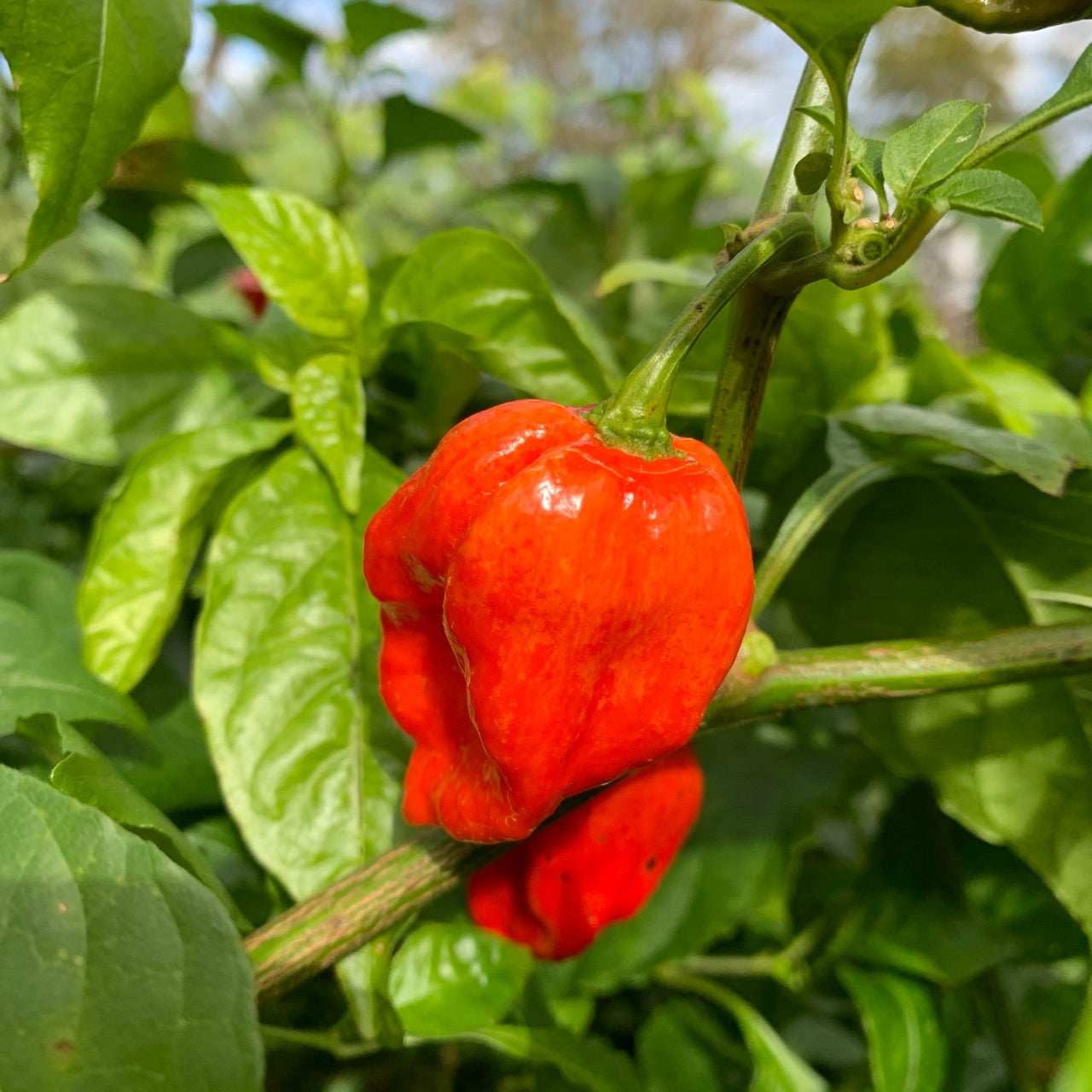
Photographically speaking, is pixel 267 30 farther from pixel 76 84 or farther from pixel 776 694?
pixel 776 694

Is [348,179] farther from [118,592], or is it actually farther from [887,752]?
[887,752]

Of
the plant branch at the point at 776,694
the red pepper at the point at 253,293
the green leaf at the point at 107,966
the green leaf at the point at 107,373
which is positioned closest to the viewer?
the green leaf at the point at 107,966

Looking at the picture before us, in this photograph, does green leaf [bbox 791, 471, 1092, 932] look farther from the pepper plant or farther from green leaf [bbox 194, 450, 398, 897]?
green leaf [bbox 194, 450, 398, 897]

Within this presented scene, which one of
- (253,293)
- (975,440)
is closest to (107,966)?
(975,440)

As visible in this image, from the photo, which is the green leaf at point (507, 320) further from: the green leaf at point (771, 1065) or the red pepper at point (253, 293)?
the red pepper at point (253, 293)

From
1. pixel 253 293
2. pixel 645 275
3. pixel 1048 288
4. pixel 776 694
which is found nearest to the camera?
pixel 776 694

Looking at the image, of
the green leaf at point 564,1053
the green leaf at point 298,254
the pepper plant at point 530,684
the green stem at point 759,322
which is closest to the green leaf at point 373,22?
the pepper plant at point 530,684
